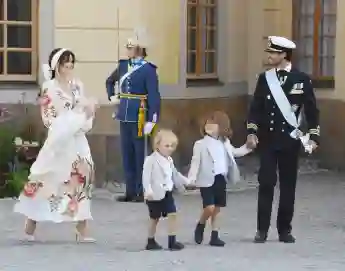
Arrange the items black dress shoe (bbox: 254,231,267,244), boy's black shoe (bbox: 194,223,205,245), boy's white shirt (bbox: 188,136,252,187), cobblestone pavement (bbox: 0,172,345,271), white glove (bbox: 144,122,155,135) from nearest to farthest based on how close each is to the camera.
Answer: cobblestone pavement (bbox: 0,172,345,271), boy's white shirt (bbox: 188,136,252,187), boy's black shoe (bbox: 194,223,205,245), black dress shoe (bbox: 254,231,267,244), white glove (bbox: 144,122,155,135)

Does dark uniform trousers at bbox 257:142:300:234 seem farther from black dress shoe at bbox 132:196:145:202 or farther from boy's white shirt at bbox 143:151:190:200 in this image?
black dress shoe at bbox 132:196:145:202

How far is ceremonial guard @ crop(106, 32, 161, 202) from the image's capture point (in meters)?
11.6

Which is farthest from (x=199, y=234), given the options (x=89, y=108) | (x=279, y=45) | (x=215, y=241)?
(x=279, y=45)

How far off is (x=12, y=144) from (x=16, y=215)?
163cm

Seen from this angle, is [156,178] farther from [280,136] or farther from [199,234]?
[280,136]

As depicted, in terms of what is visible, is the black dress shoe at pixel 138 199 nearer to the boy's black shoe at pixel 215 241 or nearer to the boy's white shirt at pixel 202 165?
the boy's black shoe at pixel 215 241

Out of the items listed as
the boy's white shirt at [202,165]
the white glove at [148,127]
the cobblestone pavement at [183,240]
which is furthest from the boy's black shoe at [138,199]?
the boy's white shirt at [202,165]

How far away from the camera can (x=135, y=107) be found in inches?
460

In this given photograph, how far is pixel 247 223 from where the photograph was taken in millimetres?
10539

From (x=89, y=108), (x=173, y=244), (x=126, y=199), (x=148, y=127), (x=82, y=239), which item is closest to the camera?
(x=173, y=244)

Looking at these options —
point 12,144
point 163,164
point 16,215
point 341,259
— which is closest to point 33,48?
point 12,144

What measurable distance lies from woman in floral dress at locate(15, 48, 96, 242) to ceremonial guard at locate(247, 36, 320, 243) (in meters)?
1.44

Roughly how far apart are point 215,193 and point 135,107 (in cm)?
287

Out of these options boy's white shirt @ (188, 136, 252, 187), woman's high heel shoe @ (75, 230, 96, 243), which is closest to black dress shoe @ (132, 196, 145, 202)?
woman's high heel shoe @ (75, 230, 96, 243)
